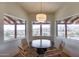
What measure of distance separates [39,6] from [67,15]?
0.49m

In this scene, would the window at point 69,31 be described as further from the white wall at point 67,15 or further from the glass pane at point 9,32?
the glass pane at point 9,32

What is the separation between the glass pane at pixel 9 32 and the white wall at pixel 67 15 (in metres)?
0.73

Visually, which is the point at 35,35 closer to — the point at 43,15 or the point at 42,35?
the point at 42,35

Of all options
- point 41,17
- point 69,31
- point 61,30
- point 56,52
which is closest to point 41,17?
point 41,17

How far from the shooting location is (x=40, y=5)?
236cm

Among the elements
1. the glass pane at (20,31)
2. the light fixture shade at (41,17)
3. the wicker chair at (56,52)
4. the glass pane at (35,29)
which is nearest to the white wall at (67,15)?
the wicker chair at (56,52)

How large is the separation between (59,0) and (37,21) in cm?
50

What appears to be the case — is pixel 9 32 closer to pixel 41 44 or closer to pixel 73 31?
pixel 41 44

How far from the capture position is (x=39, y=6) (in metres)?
2.36

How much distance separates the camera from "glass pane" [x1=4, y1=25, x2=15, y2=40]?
2.32m

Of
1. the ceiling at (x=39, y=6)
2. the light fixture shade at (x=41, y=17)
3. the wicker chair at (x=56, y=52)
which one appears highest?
the ceiling at (x=39, y=6)

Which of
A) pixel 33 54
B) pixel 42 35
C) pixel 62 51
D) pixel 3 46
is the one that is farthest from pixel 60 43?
pixel 3 46

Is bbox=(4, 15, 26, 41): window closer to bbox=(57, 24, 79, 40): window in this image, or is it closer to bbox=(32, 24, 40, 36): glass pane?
bbox=(32, 24, 40, 36): glass pane

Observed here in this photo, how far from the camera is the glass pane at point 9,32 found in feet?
7.61
